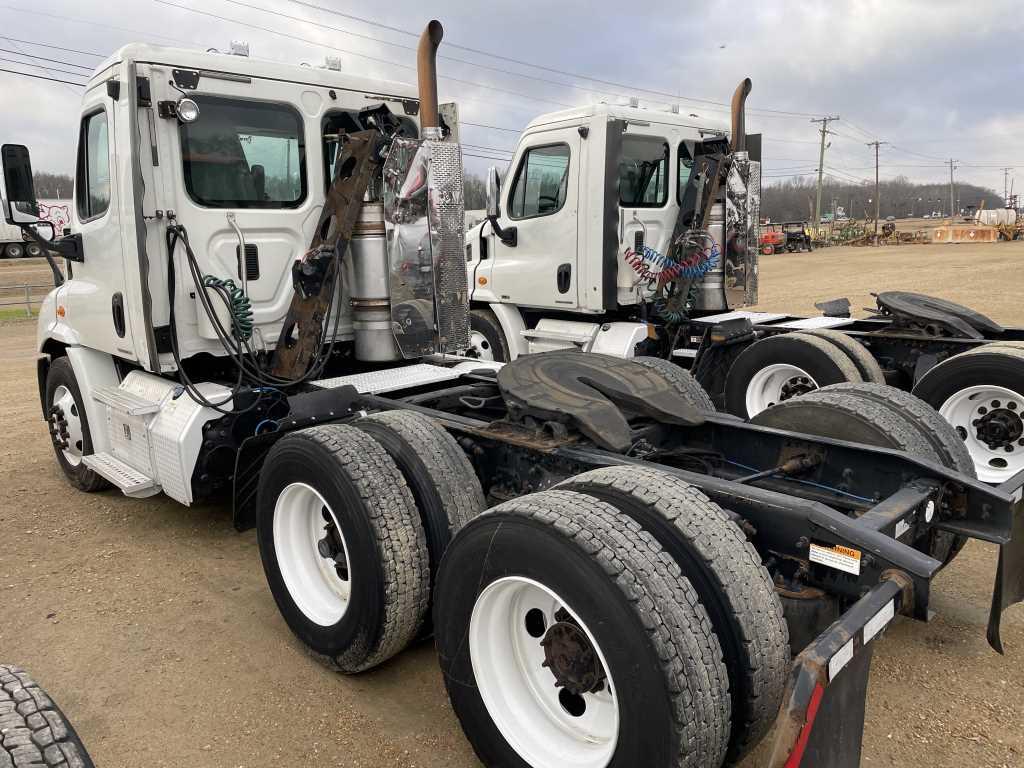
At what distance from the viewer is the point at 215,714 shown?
10.7 feet

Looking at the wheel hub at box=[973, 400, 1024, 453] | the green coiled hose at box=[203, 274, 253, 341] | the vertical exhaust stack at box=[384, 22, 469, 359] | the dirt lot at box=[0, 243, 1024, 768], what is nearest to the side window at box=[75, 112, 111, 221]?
the green coiled hose at box=[203, 274, 253, 341]

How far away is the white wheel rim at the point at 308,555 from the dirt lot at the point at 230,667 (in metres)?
0.28

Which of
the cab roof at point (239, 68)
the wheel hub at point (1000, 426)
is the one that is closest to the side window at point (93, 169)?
the cab roof at point (239, 68)

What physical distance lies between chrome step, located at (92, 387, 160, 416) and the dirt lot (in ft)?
2.81

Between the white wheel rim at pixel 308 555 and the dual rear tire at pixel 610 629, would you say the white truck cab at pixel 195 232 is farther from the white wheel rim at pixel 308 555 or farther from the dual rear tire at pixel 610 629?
the dual rear tire at pixel 610 629

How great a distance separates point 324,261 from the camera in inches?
197

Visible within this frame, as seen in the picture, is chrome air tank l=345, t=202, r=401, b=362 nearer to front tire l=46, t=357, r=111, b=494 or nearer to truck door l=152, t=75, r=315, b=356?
truck door l=152, t=75, r=315, b=356

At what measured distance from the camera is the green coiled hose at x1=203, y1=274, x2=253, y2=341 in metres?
4.77

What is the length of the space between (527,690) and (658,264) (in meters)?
5.58

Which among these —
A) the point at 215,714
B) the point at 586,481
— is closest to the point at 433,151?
the point at 586,481

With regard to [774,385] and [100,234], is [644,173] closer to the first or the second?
[774,385]

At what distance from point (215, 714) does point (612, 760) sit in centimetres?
182

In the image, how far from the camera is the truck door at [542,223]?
7.51 m

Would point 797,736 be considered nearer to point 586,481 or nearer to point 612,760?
point 612,760
